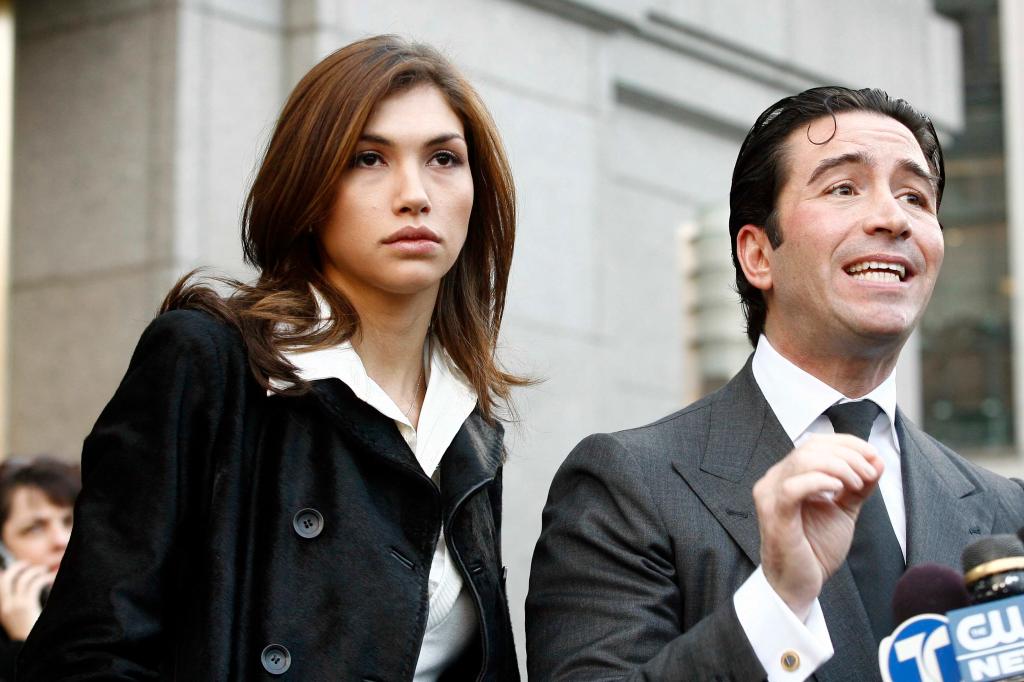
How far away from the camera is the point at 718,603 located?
3789 millimetres

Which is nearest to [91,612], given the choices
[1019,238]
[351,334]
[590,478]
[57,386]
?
[351,334]

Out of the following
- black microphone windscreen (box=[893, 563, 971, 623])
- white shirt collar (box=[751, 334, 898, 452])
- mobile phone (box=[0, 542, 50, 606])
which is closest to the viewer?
black microphone windscreen (box=[893, 563, 971, 623])

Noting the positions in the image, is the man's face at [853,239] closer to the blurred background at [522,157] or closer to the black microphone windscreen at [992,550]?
the black microphone windscreen at [992,550]

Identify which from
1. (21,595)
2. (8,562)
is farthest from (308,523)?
(8,562)

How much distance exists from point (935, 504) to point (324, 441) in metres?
1.32

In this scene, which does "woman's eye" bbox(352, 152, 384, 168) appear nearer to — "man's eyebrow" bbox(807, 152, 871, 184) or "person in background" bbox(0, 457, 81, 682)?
"man's eyebrow" bbox(807, 152, 871, 184)

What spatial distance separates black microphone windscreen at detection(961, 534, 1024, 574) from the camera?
2.86m

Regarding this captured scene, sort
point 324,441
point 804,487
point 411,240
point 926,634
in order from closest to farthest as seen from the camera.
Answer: point 926,634 < point 804,487 < point 324,441 < point 411,240

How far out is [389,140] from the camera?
4.07m

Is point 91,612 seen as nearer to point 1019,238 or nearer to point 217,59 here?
point 217,59

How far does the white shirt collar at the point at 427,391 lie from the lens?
3.95 metres

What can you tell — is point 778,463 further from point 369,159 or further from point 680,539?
point 369,159

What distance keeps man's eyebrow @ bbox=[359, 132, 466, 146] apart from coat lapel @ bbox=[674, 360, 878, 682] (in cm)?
85

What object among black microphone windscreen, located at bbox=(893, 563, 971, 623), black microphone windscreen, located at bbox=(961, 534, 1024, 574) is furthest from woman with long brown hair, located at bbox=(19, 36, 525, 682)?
black microphone windscreen, located at bbox=(961, 534, 1024, 574)
